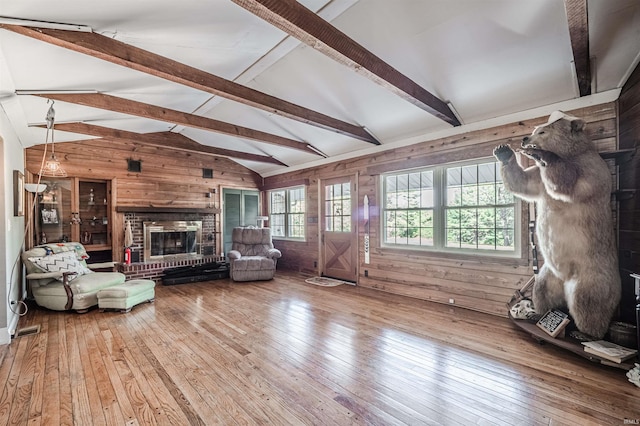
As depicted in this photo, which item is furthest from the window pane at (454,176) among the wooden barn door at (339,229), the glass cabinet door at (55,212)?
the glass cabinet door at (55,212)

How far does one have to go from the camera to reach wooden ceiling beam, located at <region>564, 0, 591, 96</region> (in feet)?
5.89

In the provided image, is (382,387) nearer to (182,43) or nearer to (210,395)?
(210,395)

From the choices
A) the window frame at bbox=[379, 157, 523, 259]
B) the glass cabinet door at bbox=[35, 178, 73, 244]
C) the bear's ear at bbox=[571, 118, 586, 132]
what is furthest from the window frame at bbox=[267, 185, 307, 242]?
the bear's ear at bbox=[571, 118, 586, 132]

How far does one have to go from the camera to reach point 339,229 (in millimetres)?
5887

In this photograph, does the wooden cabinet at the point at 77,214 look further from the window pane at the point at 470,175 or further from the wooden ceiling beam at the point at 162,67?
the window pane at the point at 470,175

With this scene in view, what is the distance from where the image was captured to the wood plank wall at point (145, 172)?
206 inches

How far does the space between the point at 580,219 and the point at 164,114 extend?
5030 mm

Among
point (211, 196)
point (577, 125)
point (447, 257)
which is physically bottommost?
point (447, 257)

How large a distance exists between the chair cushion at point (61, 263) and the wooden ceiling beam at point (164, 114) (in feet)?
7.51

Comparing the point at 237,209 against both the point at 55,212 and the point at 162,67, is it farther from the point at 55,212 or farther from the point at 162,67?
the point at 162,67

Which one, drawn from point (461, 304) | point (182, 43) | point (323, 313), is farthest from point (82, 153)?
point (461, 304)

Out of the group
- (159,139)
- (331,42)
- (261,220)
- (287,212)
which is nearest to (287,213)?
(287,212)

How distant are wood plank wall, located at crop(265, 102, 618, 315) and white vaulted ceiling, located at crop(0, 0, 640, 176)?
8.9 inches

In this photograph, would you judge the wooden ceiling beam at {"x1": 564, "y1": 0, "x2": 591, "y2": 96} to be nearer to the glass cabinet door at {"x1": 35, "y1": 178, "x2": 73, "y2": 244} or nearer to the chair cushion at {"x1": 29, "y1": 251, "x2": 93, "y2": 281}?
the chair cushion at {"x1": 29, "y1": 251, "x2": 93, "y2": 281}
